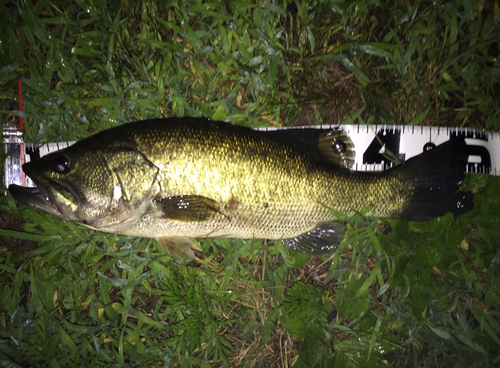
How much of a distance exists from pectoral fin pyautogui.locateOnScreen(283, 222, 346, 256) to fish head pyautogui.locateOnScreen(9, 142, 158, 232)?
1.28 metres

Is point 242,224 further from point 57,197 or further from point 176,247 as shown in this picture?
point 57,197

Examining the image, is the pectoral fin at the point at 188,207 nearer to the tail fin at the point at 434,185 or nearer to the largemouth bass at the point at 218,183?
the largemouth bass at the point at 218,183

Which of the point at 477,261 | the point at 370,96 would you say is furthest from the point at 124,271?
the point at 477,261

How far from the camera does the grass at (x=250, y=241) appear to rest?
102 inches

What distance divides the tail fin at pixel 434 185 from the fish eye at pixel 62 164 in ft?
8.08

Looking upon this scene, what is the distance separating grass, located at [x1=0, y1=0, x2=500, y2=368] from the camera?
2588mm

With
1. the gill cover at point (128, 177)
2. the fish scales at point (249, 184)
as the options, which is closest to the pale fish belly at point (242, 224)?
the fish scales at point (249, 184)

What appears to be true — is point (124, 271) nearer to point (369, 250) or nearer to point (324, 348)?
point (324, 348)

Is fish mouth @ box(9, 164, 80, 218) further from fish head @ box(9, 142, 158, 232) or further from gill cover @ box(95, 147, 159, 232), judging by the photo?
gill cover @ box(95, 147, 159, 232)

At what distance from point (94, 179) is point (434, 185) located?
2575 mm

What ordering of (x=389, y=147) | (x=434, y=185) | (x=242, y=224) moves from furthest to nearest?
(x=389, y=147)
(x=434, y=185)
(x=242, y=224)

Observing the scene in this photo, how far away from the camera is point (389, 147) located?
2627mm

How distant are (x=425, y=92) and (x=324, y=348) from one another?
2.43m

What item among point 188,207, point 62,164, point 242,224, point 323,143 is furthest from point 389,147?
point 62,164
